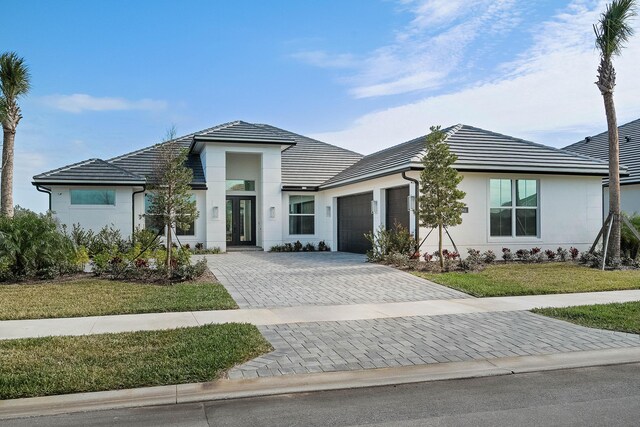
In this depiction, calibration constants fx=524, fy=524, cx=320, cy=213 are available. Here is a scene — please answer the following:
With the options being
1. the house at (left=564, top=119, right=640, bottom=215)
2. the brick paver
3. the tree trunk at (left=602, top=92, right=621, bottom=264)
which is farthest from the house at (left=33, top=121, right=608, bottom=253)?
the brick paver

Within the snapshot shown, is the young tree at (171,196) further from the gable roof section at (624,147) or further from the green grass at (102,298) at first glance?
the gable roof section at (624,147)

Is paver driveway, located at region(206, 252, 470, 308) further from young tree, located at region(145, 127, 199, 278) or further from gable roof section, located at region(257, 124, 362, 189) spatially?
gable roof section, located at region(257, 124, 362, 189)

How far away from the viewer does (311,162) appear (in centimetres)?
2827

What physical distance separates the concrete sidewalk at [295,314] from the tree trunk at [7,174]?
10094 millimetres

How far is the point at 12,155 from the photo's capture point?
59.0 ft

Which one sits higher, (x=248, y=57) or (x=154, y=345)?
(x=248, y=57)

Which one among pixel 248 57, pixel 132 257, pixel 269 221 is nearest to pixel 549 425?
pixel 132 257

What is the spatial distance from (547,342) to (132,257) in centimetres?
1192

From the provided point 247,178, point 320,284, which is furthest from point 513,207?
point 247,178

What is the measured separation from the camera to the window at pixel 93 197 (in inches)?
872

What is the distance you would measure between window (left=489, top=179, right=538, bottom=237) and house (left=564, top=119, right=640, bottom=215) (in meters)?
4.67

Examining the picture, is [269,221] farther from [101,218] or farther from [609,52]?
[609,52]

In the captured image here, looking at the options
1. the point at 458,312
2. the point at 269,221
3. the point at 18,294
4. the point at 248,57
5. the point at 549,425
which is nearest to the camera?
the point at 549,425

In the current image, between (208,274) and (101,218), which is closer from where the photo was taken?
(208,274)
